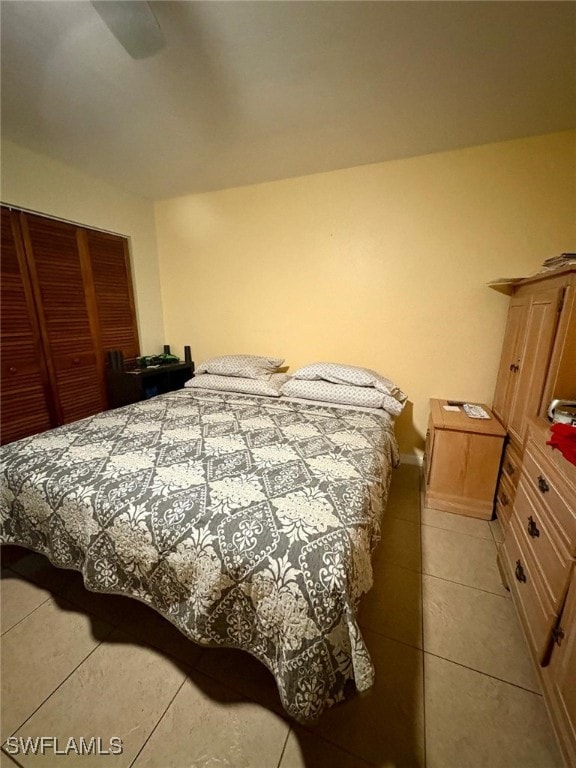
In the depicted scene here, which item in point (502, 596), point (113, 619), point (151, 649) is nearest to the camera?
point (151, 649)

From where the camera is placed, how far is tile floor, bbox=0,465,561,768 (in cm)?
88

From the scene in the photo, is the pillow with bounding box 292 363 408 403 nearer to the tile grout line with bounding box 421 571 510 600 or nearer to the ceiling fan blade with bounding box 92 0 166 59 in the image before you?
the tile grout line with bounding box 421 571 510 600

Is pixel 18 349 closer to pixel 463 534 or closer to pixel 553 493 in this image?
pixel 553 493

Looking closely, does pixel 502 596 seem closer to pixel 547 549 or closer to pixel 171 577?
pixel 547 549

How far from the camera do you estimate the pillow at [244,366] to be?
96.4 inches

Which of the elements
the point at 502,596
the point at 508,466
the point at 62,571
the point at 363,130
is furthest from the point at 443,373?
the point at 62,571

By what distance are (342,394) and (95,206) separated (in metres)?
2.57

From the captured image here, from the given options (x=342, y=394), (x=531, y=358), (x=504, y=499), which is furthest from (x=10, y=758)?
(x=531, y=358)

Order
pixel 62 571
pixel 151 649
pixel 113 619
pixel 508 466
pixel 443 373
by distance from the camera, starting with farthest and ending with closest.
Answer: pixel 443 373, pixel 508 466, pixel 62 571, pixel 113 619, pixel 151 649

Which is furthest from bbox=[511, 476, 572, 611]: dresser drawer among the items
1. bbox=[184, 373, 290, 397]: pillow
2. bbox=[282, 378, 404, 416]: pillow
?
bbox=[184, 373, 290, 397]: pillow

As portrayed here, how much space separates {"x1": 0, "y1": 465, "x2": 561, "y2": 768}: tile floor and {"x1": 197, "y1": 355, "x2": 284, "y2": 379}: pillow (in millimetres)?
1599

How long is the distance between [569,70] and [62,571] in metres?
3.40

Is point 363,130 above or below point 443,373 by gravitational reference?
above

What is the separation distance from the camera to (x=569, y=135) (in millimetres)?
1758
